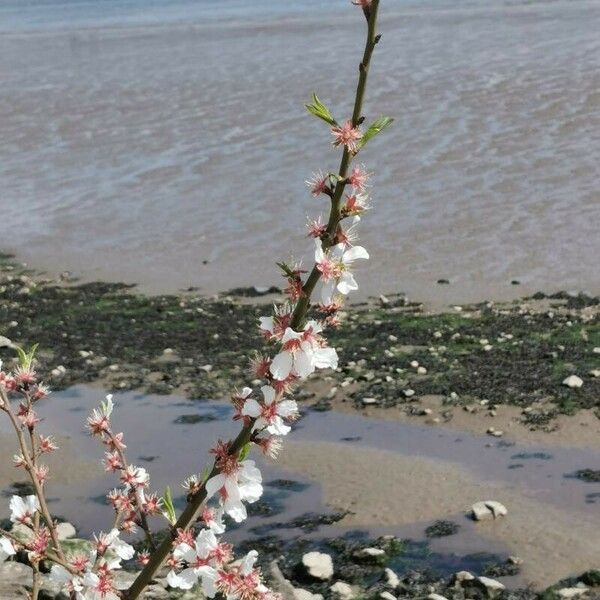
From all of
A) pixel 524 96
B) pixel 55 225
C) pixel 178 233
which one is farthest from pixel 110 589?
pixel 524 96

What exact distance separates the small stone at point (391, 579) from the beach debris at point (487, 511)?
108 cm

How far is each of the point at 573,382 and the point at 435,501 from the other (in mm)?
2399

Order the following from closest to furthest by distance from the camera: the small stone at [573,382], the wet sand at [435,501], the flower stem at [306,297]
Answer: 1. the flower stem at [306,297]
2. the wet sand at [435,501]
3. the small stone at [573,382]

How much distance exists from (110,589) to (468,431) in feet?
22.7

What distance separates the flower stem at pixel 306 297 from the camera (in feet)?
7.66

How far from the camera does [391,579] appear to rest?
698 centimetres

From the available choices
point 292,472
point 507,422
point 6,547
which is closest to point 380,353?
point 507,422

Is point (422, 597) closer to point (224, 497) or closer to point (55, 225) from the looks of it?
point (224, 497)

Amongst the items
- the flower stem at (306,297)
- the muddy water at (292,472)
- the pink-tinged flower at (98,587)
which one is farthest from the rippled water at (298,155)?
the flower stem at (306,297)

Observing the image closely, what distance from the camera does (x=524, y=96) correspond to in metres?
24.9

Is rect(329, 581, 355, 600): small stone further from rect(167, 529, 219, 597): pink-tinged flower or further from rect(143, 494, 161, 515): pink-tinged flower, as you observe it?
rect(167, 529, 219, 597): pink-tinged flower

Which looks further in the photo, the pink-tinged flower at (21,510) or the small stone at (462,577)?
the small stone at (462,577)

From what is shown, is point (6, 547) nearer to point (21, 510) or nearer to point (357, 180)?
point (21, 510)

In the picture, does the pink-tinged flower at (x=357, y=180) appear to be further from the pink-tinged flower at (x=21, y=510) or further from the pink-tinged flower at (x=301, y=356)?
the pink-tinged flower at (x=21, y=510)
